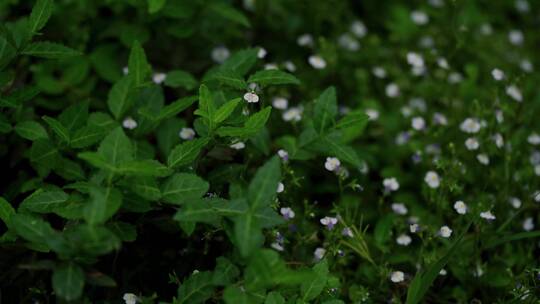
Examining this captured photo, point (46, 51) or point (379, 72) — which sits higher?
point (46, 51)

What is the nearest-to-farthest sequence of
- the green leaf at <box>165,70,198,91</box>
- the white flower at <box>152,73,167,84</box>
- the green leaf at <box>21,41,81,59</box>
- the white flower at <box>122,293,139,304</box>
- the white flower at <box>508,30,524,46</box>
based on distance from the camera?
the white flower at <box>122,293,139,304</box> → the green leaf at <box>21,41,81,59</box> → the green leaf at <box>165,70,198,91</box> → the white flower at <box>152,73,167,84</box> → the white flower at <box>508,30,524,46</box>

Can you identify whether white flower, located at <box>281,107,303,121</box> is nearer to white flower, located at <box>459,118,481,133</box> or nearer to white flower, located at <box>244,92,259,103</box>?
white flower, located at <box>244,92,259,103</box>

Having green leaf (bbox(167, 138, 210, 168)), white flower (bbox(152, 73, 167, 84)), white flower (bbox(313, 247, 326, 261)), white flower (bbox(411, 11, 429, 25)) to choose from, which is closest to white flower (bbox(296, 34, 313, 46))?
white flower (bbox(411, 11, 429, 25))

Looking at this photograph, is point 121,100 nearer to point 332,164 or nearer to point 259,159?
point 259,159

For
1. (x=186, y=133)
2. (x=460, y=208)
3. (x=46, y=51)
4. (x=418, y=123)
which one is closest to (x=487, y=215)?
(x=460, y=208)

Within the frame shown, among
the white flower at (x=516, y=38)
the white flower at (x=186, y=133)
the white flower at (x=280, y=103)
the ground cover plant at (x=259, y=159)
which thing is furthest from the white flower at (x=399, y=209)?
the white flower at (x=516, y=38)
